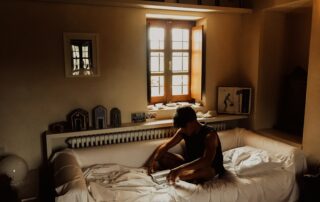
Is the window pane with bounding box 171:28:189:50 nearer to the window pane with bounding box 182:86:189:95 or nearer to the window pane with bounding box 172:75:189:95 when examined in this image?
the window pane with bounding box 172:75:189:95

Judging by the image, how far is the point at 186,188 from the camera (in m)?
2.21

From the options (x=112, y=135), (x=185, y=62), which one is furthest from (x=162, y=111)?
(x=185, y=62)

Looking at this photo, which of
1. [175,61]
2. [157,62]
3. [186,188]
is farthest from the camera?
[175,61]

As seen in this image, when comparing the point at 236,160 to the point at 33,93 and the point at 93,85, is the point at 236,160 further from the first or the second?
the point at 33,93

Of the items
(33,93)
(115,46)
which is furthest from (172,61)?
(33,93)

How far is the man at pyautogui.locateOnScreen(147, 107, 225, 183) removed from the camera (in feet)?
7.57

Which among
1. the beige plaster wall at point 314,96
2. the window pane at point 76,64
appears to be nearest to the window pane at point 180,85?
the window pane at point 76,64

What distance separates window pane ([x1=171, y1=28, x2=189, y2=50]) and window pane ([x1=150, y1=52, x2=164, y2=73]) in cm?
25

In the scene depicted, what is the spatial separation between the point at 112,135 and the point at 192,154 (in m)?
0.98

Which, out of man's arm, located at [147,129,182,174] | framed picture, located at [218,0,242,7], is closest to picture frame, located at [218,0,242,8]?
framed picture, located at [218,0,242,7]

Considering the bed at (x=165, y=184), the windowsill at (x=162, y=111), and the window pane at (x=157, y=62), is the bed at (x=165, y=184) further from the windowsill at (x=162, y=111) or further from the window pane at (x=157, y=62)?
the window pane at (x=157, y=62)

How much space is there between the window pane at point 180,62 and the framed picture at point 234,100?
1.89ft

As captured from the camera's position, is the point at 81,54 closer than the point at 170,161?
No

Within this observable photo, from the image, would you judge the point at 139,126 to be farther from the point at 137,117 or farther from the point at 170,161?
the point at 170,161
